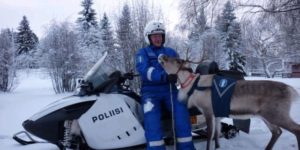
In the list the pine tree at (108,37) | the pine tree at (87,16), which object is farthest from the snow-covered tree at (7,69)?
the pine tree at (87,16)

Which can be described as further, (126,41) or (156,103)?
(126,41)

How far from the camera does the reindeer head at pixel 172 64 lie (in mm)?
4910

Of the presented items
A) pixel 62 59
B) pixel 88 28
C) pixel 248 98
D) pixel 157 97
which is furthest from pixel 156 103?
pixel 88 28

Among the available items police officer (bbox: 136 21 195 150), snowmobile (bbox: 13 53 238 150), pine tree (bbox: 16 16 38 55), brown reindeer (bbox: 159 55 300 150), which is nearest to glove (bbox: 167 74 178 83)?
police officer (bbox: 136 21 195 150)

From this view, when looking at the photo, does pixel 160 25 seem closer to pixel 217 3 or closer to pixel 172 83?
pixel 172 83

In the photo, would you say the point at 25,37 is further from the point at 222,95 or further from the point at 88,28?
the point at 222,95

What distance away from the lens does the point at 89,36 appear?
31562mm

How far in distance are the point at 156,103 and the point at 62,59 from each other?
16.6 meters

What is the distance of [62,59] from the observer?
2073 cm

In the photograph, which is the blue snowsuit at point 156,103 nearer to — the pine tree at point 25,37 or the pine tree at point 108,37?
the pine tree at point 108,37

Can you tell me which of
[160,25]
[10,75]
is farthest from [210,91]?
[10,75]

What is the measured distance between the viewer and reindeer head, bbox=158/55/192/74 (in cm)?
491

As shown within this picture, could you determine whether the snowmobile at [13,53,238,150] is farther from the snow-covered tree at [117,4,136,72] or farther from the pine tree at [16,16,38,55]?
the pine tree at [16,16,38,55]

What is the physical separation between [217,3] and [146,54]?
799 centimetres
